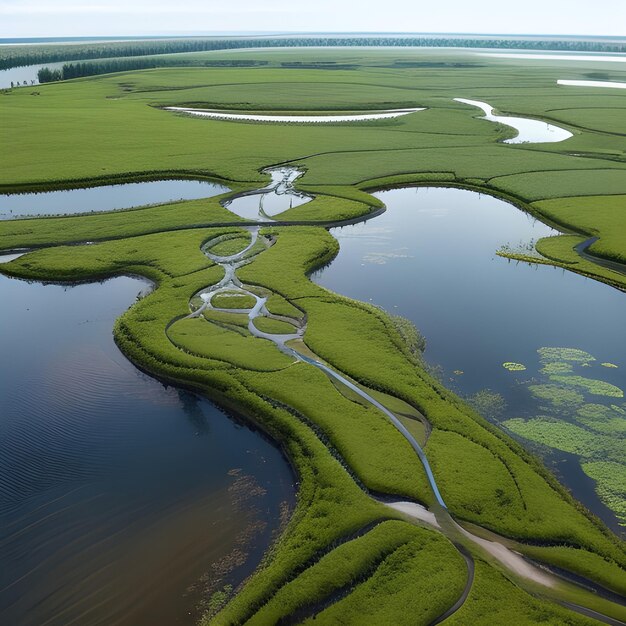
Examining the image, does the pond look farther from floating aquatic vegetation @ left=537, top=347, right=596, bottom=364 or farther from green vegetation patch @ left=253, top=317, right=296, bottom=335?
green vegetation patch @ left=253, top=317, right=296, bottom=335

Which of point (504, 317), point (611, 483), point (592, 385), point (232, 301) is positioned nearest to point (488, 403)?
point (592, 385)

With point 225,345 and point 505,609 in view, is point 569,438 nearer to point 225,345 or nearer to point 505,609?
point 505,609

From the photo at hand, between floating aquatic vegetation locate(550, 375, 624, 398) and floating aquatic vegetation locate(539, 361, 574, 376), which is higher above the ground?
floating aquatic vegetation locate(539, 361, 574, 376)

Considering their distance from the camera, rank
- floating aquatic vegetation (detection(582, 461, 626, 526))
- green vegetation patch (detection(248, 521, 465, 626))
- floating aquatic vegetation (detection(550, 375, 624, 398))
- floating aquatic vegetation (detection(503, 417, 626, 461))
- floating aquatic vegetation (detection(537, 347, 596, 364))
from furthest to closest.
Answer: floating aquatic vegetation (detection(537, 347, 596, 364)) < floating aquatic vegetation (detection(550, 375, 624, 398)) < floating aquatic vegetation (detection(503, 417, 626, 461)) < floating aquatic vegetation (detection(582, 461, 626, 526)) < green vegetation patch (detection(248, 521, 465, 626))

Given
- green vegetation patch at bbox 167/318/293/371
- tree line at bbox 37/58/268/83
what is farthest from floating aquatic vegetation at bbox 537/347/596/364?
tree line at bbox 37/58/268/83

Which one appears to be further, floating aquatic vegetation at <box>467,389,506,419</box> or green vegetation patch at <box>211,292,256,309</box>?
green vegetation patch at <box>211,292,256,309</box>

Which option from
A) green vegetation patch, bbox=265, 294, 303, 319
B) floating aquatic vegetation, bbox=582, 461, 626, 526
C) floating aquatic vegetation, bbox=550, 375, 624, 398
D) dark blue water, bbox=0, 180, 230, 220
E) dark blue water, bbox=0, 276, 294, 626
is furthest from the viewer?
dark blue water, bbox=0, 180, 230, 220

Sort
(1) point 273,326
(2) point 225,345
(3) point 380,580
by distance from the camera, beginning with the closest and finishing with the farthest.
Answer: (3) point 380,580
(2) point 225,345
(1) point 273,326
